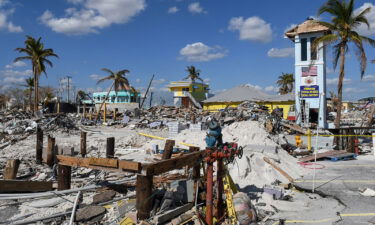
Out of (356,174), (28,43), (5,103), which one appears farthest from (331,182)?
(5,103)

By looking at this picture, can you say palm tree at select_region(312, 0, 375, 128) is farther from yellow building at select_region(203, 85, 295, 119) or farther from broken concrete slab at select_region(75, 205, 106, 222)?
broken concrete slab at select_region(75, 205, 106, 222)

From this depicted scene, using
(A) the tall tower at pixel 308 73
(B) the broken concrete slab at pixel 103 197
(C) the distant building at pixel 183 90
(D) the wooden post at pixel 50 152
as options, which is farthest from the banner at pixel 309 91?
(C) the distant building at pixel 183 90

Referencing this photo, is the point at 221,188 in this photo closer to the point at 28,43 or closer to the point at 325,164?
the point at 325,164

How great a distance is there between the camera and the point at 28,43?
125 feet

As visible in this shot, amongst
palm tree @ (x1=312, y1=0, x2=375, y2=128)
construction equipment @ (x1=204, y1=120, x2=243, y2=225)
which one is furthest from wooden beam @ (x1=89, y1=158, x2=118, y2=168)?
palm tree @ (x1=312, y1=0, x2=375, y2=128)

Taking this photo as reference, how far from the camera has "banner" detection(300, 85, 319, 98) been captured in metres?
24.5

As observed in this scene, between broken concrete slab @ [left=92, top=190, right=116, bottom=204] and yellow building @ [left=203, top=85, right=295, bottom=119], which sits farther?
yellow building @ [left=203, top=85, right=295, bottom=119]

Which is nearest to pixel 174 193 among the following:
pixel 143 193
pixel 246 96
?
pixel 143 193

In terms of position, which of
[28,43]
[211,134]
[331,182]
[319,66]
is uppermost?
[28,43]

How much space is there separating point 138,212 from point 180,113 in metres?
30.8

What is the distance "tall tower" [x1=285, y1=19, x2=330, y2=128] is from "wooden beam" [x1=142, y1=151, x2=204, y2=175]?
19.8 metres

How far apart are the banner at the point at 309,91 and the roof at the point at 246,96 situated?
7415 mm

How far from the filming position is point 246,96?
36938 millimetres

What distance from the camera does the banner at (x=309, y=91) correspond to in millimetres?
24531
